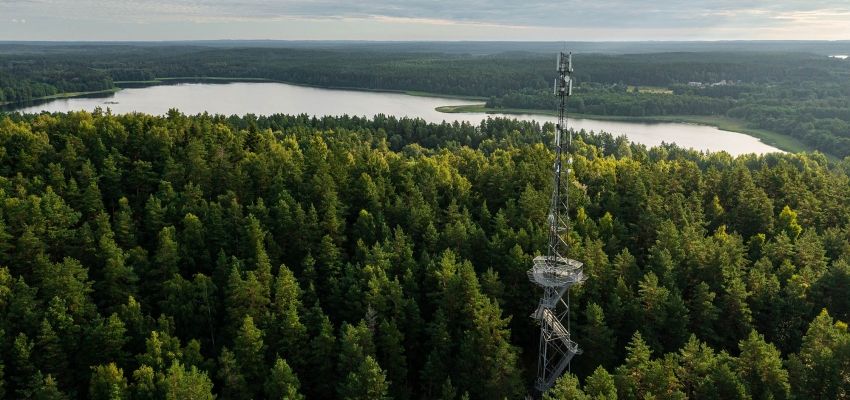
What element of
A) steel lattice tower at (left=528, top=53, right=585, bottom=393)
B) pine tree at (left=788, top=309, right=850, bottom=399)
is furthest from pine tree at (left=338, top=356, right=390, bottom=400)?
pine tree at (left=788, top=309, right=850, bottom=399)

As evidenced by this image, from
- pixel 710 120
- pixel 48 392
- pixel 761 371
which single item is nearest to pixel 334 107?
pixel 710 120

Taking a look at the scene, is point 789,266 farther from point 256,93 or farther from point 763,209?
point 256,93

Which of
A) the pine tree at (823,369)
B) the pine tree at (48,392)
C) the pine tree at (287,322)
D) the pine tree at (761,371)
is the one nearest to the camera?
the pine tree at (48,392)

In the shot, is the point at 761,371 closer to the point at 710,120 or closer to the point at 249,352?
the point at 249,352

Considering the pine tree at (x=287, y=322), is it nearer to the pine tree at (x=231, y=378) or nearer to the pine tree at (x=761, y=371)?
the pine tree at (x=231, y=378)

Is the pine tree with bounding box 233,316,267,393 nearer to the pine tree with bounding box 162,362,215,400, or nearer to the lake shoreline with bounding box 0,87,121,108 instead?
the pine tree with bounding box 162,362,215,400

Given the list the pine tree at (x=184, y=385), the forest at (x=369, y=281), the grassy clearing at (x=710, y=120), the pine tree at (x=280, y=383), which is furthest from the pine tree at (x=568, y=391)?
the grassy clearing at (x=710, y=120)
